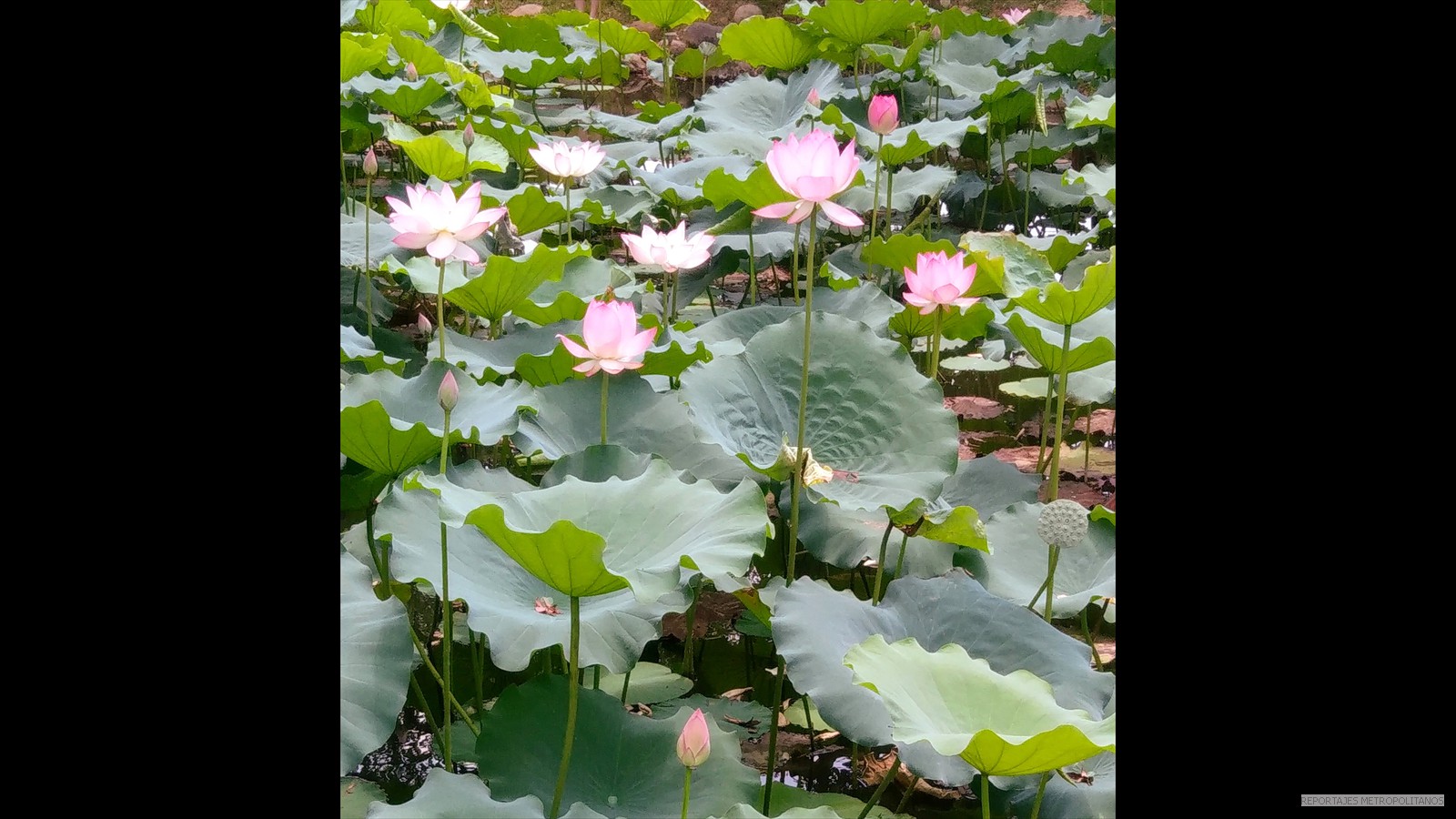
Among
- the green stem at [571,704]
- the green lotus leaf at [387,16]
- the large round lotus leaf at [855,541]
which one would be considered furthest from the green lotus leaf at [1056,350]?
the green lotus leaf at [387,16]

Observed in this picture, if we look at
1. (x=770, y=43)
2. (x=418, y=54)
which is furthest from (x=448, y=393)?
(x=770, y=43)

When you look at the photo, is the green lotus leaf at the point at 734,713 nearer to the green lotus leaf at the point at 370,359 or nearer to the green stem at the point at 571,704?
the green stem at the point at 571,704

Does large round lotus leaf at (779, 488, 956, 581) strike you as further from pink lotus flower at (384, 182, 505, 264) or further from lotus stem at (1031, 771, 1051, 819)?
pink lotus flower at (384, 182, 505, 264)

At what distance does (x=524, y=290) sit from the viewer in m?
1.63

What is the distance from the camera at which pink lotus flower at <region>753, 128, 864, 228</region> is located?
3.33 ft

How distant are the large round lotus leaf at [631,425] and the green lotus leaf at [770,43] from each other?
217 cm

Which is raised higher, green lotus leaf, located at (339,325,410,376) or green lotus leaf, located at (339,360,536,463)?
green lotus leaf, located at (339,325,410,376)

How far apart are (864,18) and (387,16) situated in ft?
5.19

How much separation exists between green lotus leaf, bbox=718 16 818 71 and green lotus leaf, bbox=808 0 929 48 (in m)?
0.09

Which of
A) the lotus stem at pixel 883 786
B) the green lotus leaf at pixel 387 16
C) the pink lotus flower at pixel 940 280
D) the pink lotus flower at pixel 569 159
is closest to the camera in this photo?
the lotus stem at pixel 883 786

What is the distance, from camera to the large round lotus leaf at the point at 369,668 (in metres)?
0.90

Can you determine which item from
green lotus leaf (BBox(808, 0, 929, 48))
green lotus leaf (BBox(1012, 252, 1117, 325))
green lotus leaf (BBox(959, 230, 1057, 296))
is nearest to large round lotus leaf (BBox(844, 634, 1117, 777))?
green lotus leaf (BBox(1012, 252, 1117, 325))
